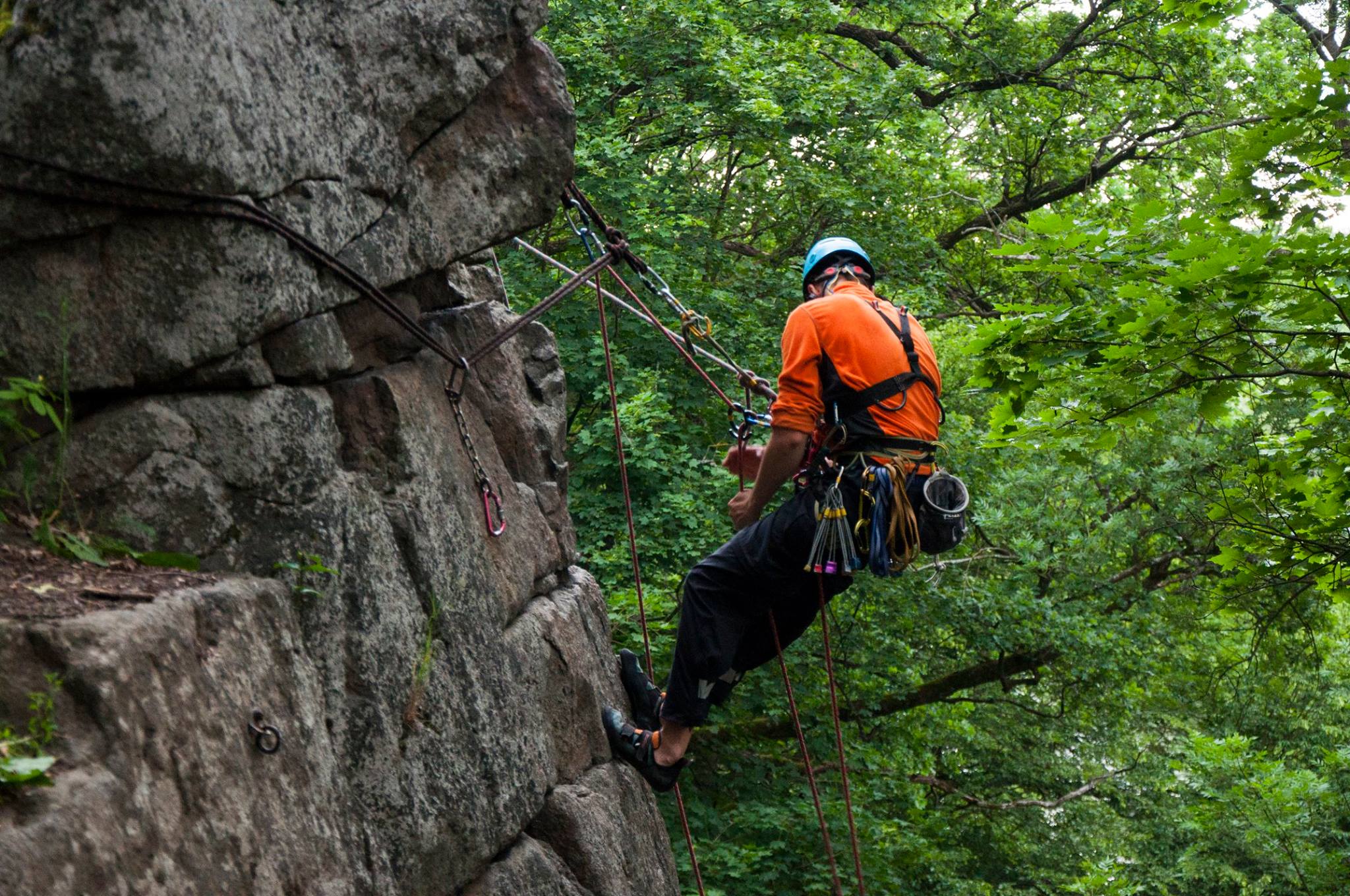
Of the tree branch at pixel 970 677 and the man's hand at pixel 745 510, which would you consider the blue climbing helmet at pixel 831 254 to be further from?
the tree branch at pixel 970 677

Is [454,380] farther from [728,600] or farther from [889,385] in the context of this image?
[889,385]

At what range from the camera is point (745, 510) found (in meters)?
5.15

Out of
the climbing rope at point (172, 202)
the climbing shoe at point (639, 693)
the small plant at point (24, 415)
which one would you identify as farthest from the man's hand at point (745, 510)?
the small plant at point (24, 415)

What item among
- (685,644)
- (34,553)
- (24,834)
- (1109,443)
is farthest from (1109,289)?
(24,834)

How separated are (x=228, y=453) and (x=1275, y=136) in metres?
4.49

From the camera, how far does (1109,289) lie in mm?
5867

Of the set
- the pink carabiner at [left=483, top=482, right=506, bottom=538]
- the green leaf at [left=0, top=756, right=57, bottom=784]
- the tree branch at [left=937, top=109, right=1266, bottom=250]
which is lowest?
the green leaf at [left=0, top=756, right=57, bottom=784]

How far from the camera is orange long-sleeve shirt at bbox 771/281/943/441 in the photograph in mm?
4809

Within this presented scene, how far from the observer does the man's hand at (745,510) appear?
5113 millimetres

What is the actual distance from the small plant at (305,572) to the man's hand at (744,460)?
266cm

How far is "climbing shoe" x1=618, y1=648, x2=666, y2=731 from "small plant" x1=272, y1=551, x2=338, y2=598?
239cm

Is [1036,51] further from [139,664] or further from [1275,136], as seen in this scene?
[139,664]

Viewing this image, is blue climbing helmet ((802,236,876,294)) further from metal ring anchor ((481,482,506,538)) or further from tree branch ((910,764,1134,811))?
tree branch ((910,764,1134,811))

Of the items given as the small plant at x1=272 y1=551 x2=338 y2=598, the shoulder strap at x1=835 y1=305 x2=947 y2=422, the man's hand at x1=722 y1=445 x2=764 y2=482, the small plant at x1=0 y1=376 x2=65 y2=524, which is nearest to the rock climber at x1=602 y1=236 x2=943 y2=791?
the shoulder strap at x1=835 y1=305 x2=947 y2=422
